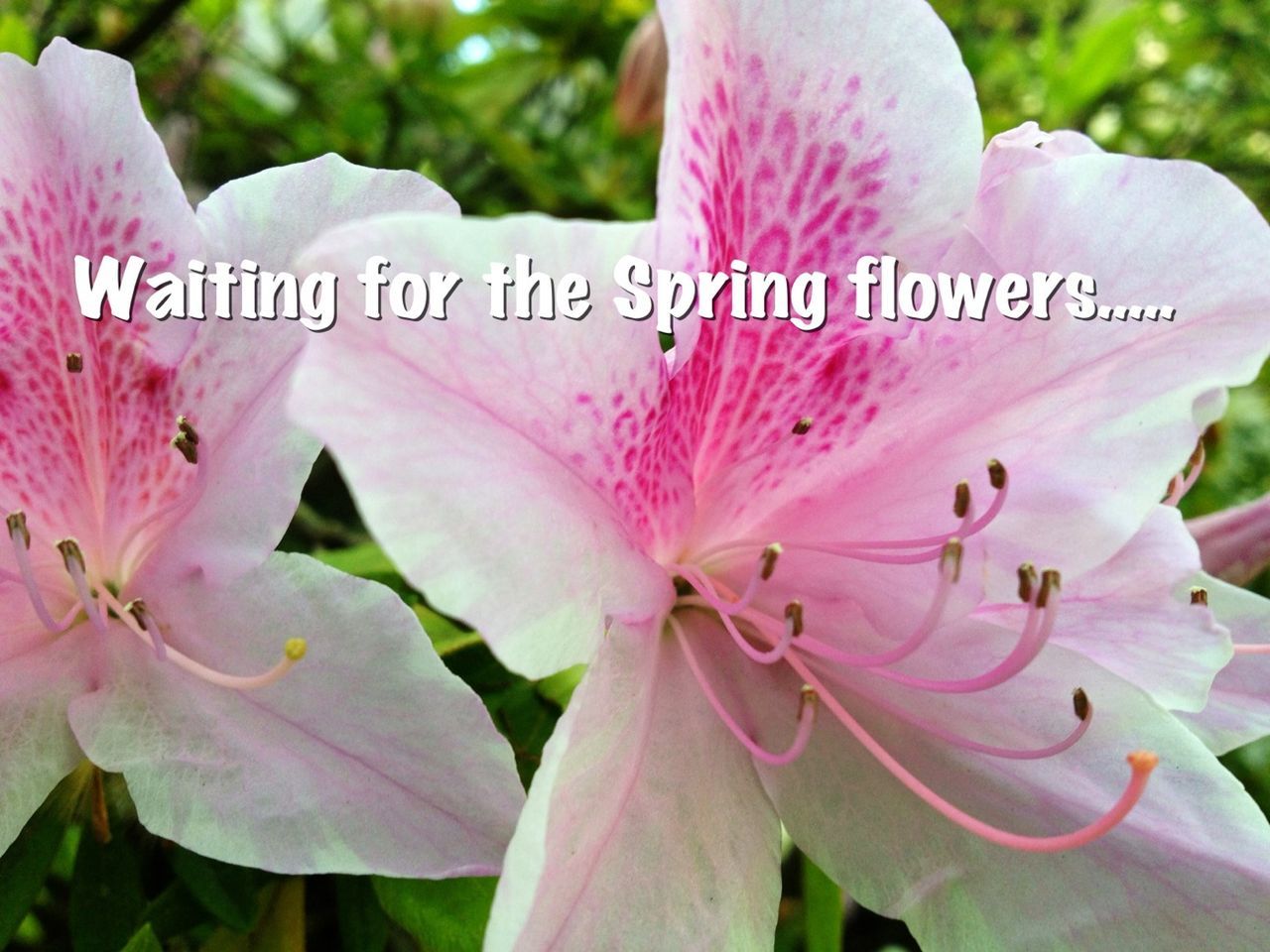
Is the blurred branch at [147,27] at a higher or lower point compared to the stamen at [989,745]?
higher

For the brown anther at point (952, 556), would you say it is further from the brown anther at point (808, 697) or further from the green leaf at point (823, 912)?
the green leaf at point (823, 912)

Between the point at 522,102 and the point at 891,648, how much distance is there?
173cm

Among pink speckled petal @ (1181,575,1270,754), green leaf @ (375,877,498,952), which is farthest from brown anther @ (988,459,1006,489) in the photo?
green leaf @ (375,877,498,952)

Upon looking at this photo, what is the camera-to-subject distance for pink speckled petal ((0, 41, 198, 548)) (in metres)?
0.59

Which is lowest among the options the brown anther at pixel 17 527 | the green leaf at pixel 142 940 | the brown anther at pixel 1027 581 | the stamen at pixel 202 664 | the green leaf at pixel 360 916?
the green leaf at pixel 360 916

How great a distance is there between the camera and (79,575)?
1.94 ft

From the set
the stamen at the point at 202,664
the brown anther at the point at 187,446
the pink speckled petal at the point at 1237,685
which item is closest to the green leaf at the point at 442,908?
the stamen at the point at 202,664

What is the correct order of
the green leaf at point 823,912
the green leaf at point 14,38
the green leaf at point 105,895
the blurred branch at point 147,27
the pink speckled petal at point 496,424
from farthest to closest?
the blurred branch at point 147,27 < the green leaf at point 14,38 < the green leaf at point 823,912 < the green leaf at point 105,895 < the pink speckled petal at point 496,424

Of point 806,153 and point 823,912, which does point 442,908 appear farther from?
point 806,153

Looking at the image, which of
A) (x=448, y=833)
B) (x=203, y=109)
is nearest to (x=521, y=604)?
(x=448, y=833)

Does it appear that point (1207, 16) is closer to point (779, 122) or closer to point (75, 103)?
point (779, 122)

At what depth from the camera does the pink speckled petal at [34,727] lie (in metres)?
0.58

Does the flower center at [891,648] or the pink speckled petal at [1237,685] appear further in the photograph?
the pink speckled petal at [1237,685]

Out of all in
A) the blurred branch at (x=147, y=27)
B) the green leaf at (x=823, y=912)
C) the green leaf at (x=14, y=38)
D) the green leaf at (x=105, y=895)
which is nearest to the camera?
the green leaf at (x=105, y=895)
